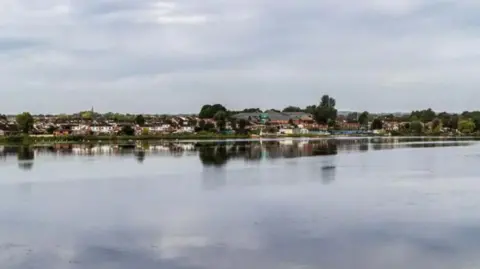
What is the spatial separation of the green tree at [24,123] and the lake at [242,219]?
4380 cm

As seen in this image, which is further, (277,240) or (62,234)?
(62,234)

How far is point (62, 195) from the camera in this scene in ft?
55.0

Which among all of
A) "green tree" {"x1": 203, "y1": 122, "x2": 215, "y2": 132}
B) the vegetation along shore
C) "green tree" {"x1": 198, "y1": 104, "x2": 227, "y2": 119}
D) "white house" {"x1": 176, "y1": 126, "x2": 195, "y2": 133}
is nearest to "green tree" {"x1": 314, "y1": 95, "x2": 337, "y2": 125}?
the vegetation along shore

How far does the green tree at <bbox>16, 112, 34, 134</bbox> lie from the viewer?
211ft

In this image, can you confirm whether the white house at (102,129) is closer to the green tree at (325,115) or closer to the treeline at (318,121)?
the treeline at (318,121)

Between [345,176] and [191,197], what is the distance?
22.5 feet

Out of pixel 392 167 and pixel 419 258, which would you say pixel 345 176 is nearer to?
pixel 392 167

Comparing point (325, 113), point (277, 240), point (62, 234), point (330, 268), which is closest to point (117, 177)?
point (62, 234)

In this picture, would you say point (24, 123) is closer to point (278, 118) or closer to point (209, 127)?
point (209, 127)

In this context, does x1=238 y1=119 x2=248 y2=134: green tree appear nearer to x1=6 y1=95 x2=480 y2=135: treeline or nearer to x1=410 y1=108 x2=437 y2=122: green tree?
x1=6 y1=95 x2=480 y2=135: treeline

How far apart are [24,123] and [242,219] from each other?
57.0 m

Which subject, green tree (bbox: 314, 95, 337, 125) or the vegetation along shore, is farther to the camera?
green tree (bbox: 314, 95, 337, 125)

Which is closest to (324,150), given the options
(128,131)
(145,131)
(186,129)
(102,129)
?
(128,131)

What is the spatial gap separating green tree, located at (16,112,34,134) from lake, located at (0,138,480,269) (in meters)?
43.8
